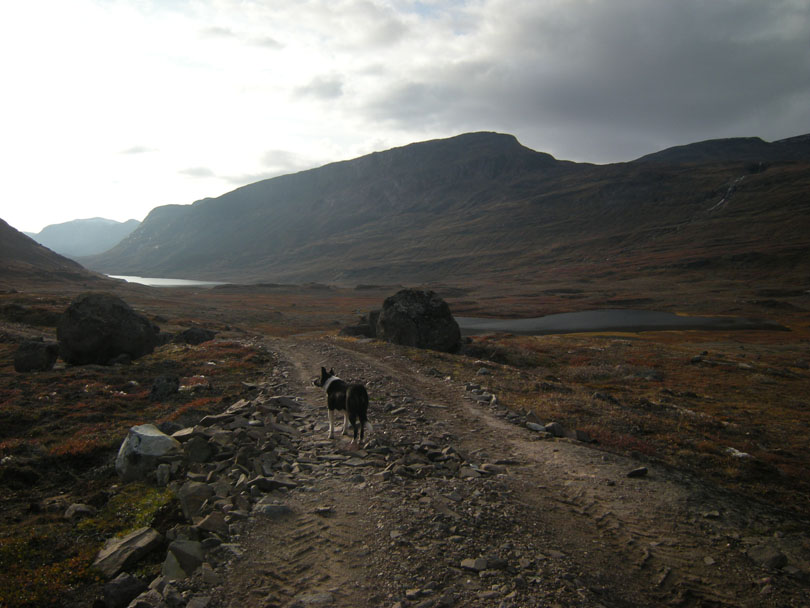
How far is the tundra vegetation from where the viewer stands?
9773 millimetres

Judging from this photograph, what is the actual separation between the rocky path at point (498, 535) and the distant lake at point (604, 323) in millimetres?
75415

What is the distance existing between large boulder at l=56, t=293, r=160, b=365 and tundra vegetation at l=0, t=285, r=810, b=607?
1.69 metres

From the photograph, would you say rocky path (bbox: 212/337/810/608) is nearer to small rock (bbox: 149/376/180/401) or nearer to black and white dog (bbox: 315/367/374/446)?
black and white dog (bbox: 315/367/374/446)

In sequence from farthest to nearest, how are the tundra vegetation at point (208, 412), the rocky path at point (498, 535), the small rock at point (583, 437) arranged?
the small rock at point (583, 437) → the tundra vegetation at point (208, 412) → the rocky path at point (498, 535)

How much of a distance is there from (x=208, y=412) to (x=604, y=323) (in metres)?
99.5

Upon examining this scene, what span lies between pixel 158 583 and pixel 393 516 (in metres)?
4.42

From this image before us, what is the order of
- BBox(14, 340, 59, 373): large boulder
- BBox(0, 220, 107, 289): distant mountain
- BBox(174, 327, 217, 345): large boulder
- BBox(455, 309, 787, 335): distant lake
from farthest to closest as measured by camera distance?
BBox(0, 220, 107, 289): distant mountain
BBox(455, 309, 787, 335): distant lake
BBox(174, 327, 217, 345): large boulder
BBox(14, 340, 59, 373): large boulder

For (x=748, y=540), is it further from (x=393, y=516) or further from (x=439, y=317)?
(x=439, y=317)

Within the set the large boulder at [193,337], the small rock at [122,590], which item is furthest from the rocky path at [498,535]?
the large boulder at [193,337]

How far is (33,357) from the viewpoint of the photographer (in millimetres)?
26359

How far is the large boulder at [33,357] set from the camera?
26156mm

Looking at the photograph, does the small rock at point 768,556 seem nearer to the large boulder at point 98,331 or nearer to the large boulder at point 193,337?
the large boulder at point 98,331

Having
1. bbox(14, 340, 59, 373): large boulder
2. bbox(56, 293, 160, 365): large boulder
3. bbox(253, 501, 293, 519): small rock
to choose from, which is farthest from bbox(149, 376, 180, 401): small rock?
bbox(253, 501, 293, 519): small rock

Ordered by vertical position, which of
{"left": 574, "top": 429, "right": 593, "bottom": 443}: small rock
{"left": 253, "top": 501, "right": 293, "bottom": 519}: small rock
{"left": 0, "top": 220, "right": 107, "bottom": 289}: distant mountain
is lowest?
{"left": 574, "top": 429, "right": 593, "bottom": 443}: small rock
